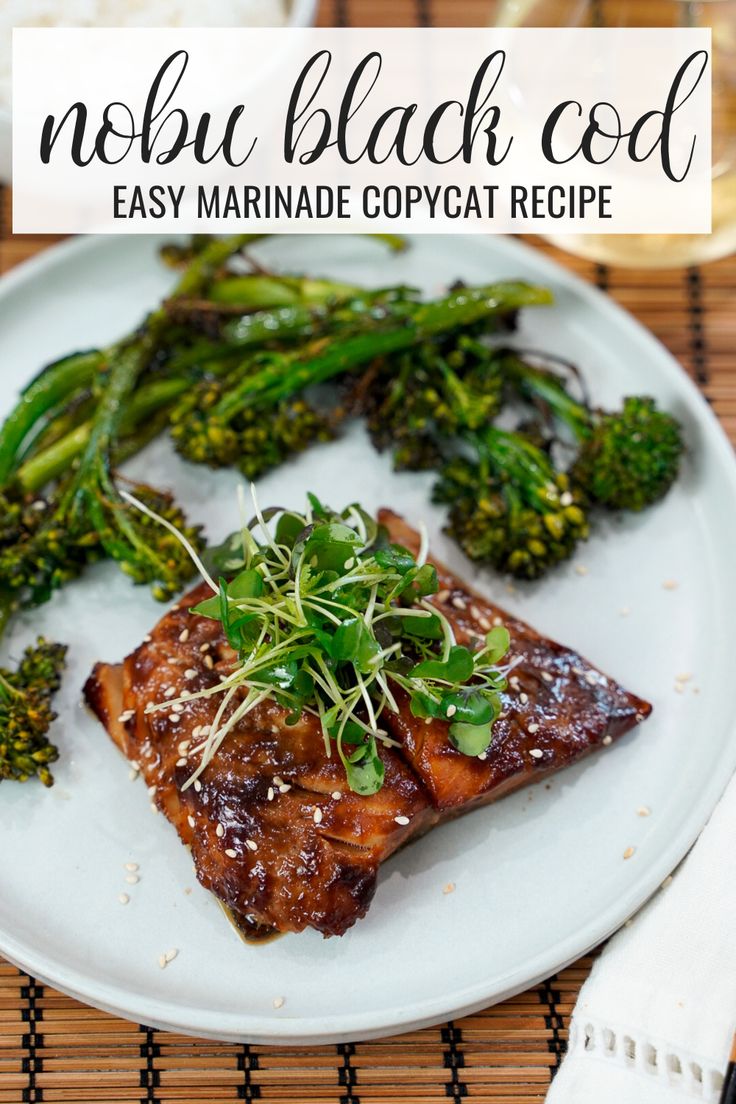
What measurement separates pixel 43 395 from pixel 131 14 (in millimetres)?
1373

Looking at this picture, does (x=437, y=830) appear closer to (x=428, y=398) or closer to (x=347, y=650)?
(x=347, y=650)

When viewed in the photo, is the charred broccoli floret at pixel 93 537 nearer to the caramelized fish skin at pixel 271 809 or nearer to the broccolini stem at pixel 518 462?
the caramelized fish skin at pixel 271 809

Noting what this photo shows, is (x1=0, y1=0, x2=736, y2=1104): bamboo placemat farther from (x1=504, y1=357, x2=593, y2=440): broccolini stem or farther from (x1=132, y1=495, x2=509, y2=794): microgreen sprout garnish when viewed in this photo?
(x1=504, y1=357, x2=593, y2=440): broccolini stem

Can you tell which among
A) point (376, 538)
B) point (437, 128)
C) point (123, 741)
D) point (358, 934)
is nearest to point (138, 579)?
point (123, 741)

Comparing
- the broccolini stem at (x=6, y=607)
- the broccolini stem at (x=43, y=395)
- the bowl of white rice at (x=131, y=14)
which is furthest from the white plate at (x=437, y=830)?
the bowl of white rice at (x=131, y=14)

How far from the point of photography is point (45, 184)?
12.4 ft

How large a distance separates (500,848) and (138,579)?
1368 mm

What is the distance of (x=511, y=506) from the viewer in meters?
3.59

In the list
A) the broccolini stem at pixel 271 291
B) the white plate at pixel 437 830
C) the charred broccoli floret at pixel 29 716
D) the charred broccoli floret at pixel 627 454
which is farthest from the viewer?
the broccolini stem at pixel 271 291

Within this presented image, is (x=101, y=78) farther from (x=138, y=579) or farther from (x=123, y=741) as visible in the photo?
(x=123, y=741)

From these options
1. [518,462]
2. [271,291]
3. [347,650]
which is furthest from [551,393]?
[347,650]

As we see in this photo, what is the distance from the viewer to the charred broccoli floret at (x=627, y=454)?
3600 mm

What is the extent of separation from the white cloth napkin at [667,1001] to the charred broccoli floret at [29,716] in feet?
5.40

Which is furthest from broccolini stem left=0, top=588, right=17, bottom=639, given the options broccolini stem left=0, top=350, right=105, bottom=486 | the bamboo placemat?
the bamboo placemat
